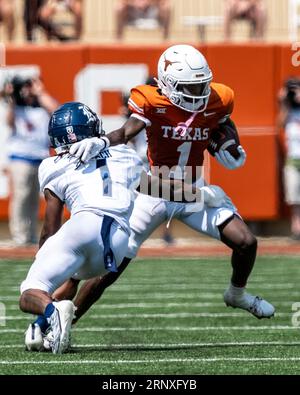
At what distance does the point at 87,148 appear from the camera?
567 centimetres

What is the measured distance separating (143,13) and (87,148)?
836 centimetres

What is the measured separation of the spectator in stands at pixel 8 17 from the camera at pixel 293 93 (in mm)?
3288

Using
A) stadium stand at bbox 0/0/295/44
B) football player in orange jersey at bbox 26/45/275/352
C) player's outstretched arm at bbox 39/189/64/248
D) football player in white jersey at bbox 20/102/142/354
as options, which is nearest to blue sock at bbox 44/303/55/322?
football player in white jersey at bbox 20/102/142/354

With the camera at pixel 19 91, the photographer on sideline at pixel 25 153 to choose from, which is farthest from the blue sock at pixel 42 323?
the camera at pixel 19 91

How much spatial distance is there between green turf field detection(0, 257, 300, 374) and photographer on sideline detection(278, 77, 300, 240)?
6.59ft

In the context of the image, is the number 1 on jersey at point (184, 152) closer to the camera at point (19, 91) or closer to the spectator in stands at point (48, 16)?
the camera at point (19, 91)

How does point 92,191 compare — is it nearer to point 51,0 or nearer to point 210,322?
point 210,322

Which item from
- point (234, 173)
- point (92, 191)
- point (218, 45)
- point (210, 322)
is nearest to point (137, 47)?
point (218, 45)

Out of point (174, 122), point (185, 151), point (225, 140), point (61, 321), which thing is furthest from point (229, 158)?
point (61, 321)

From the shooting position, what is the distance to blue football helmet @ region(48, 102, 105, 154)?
584cm

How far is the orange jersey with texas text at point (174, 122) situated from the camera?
6.49 meters

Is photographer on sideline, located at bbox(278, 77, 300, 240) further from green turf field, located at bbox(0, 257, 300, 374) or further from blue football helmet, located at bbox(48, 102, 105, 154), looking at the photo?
blue football helmet, located at bbox(48, 102, 105, 154)

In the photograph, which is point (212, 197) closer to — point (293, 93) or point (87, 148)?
point (87, 148)

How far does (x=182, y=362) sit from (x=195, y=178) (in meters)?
1.56
